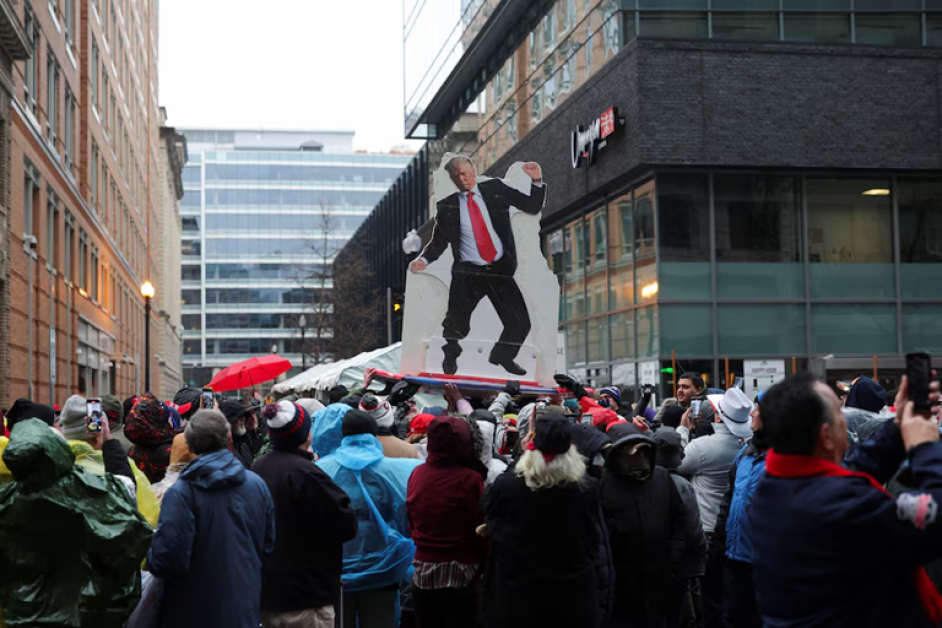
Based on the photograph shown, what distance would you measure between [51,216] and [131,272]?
87.1 ft

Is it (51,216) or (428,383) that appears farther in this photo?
(51,216)

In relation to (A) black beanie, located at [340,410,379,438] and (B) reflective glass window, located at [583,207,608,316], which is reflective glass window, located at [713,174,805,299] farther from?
(A) black beanie, located at [340,410,379,438]

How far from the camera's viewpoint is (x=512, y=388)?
10.2 metres

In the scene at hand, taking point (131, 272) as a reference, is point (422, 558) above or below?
below

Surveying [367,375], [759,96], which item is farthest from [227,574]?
[759,96]

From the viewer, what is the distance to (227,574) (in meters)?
5.59

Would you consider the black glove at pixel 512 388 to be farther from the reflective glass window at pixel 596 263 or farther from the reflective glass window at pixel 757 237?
the reflective glass window at pixel 596 263

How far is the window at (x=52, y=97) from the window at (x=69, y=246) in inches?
116

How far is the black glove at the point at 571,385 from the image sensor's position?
10.1m

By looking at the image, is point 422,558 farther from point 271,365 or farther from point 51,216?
point 51,216

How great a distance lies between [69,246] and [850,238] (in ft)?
76.6

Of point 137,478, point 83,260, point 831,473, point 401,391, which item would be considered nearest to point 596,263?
point 83,260

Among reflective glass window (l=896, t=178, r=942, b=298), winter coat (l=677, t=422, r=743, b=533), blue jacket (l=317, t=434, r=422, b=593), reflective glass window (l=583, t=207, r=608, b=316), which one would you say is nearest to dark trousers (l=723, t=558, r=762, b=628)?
winter coat (l=677, t=422, r=743, b=533)

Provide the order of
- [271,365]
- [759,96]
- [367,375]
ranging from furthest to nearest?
[759,96]
[271,365]
[367,375]
